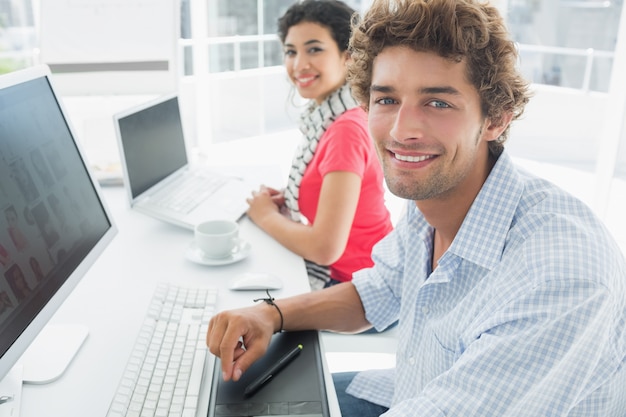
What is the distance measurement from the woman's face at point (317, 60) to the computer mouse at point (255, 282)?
74 centimetres

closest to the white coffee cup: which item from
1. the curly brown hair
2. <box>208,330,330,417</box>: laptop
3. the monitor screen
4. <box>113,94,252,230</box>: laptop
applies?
<box>113,94,252,230</box>: laptop

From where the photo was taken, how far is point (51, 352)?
0.94m

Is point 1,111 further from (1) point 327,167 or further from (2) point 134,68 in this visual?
(2) point 134,68

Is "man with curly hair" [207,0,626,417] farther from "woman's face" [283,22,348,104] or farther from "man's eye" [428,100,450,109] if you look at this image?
"woman's face" [283,22,348,104]

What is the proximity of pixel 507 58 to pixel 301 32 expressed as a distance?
84 centimetres

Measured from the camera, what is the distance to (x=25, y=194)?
33.0 inches

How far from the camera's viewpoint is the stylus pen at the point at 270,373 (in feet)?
2.74

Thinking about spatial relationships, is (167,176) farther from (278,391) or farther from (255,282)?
(278,391)

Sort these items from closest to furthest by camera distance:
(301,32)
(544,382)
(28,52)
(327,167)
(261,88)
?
(544,382)
(327,167)
(301,32)
(28,52)
(261,88)

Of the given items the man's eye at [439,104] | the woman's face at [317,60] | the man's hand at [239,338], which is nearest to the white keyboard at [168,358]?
the man's hand at [239,338]

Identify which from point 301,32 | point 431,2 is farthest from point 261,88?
point 431,2

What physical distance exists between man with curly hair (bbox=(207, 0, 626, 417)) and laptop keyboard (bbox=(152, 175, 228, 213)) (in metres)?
0.55

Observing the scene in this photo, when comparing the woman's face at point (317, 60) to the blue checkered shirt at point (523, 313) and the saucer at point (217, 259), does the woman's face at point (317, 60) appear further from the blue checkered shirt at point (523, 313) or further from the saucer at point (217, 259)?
the blue checkered shirt at point (523, 313)

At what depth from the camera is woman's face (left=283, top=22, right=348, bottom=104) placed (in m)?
1.72
